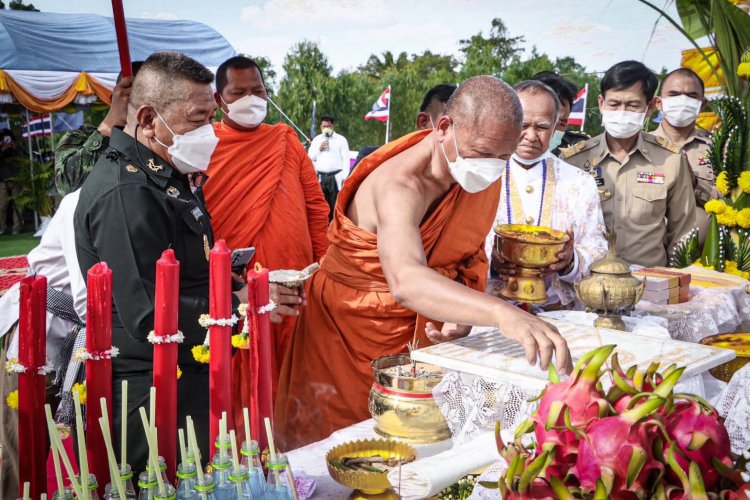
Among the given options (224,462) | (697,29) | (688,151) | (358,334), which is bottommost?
(358,334)

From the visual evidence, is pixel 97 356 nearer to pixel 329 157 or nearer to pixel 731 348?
pixel 731 348

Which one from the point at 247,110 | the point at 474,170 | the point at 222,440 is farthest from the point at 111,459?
the point at 247,110

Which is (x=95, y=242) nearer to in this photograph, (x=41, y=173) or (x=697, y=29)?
(x=697, y=29)

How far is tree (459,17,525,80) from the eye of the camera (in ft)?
87.6

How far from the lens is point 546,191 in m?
3.04

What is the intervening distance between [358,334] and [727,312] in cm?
168

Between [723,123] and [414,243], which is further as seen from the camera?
A: [723,123]

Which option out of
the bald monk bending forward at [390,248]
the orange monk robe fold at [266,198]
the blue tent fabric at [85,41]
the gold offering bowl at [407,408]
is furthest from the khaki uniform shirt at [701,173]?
the blue tent fabric at [85,41]

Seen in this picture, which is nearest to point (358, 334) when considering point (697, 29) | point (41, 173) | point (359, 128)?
point (697, 29)

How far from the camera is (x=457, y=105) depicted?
2.14m

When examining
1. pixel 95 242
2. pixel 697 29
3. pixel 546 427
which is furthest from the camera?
pixel 697 29

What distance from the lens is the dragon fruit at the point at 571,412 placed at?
0.78m

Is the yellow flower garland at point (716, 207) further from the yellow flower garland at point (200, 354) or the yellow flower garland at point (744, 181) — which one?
the yellow flower garland at point (200, 354)

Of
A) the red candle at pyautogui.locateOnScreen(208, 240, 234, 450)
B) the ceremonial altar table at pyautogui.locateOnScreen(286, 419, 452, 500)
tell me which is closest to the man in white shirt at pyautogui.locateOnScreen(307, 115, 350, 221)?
the ceremonial altar table at pyautogui.locateOnScreen(286, 419, 452, 500)
